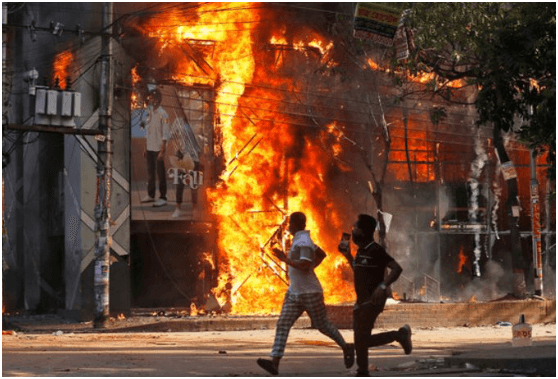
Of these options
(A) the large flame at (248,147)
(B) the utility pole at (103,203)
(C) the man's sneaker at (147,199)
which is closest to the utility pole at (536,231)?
(A) the large flame at (248,147)

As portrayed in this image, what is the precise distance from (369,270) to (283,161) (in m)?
20.7

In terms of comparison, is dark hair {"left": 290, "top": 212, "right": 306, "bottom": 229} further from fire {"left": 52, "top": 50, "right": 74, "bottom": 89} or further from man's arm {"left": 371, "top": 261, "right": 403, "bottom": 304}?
fire {"left": 52, "top": 50, "right": 74, "bottom": 89}

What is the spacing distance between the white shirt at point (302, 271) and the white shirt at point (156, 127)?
58.2 feet

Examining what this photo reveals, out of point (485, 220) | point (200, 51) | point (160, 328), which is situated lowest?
point (160, 328)

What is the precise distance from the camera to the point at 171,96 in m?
31.2

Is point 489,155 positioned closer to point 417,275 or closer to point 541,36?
point 417,275

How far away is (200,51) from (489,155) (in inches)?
384

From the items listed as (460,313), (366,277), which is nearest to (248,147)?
(460,313)

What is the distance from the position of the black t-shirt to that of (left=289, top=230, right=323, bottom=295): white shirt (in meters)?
0.86

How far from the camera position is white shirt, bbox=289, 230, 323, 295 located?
13.6 metres

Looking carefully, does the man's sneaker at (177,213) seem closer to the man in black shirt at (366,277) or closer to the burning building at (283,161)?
the burning building at (283,161)

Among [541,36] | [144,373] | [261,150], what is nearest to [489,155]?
[261,150]

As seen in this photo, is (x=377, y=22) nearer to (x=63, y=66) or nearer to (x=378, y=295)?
(x=378, y=295)

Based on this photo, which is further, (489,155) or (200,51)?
(489,155)
